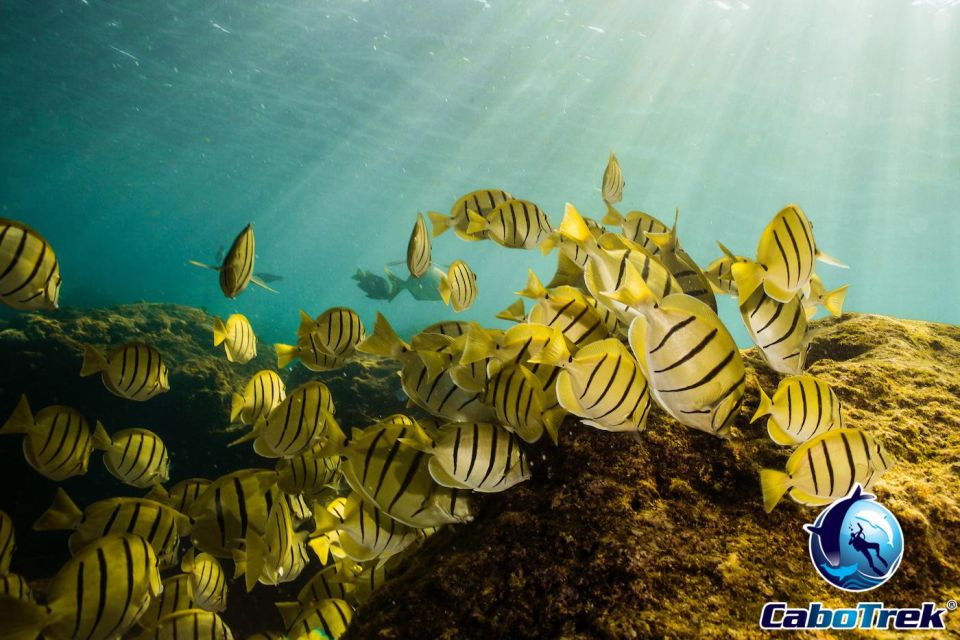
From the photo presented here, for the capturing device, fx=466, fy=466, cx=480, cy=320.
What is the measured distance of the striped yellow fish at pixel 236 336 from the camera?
13.4 feet

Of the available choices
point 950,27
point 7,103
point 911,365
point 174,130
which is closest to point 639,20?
point 950,27

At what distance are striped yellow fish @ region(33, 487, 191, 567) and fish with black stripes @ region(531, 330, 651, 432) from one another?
257 centimetres

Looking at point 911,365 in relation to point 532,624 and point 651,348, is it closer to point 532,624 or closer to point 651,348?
point 651,348

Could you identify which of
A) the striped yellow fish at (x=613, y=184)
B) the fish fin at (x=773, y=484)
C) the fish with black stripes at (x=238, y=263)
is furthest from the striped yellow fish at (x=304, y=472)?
the striped yellow fish at (x=613, y=184)

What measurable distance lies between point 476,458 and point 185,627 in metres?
1.86

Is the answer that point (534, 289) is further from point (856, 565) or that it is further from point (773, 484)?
point (856, 565)

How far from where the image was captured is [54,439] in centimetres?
336

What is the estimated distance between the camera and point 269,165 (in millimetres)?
42875

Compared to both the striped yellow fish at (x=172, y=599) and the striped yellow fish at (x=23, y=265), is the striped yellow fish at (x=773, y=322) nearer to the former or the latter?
the striped yellow fish at (x=172, y=599)

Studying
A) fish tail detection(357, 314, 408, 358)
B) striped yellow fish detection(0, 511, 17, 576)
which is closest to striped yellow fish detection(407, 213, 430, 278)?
fish tail detection(357, 314, 408, 358)

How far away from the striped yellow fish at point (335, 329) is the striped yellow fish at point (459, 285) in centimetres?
77

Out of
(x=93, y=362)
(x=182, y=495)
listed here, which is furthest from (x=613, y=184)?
(x=93, y=362)

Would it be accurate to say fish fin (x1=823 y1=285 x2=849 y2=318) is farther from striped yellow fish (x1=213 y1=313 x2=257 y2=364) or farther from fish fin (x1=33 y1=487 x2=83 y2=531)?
fish fin (x1=33 y1=487 x2=83 y2=531)

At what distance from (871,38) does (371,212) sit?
Answer: 4857cm
